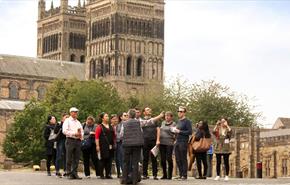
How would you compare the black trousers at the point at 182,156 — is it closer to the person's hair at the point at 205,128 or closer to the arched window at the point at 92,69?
the person's hair at the point at 205,128

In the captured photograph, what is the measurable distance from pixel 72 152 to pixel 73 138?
48 centimetres

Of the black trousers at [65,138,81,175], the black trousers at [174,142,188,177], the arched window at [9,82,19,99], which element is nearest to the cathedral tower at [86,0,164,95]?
the arched window at [9,82,19,99]

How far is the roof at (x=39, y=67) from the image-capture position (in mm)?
146500

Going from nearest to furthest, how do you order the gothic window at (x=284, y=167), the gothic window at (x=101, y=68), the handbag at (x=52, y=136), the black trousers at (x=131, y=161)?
the black trousers at (x=131, y=161), the handbag at (x=52, y=136), the gothic window at (x=284, y=167), the gothic window at (x=101, y=68)

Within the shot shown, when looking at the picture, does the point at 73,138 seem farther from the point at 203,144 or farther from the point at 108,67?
the point at 108,67

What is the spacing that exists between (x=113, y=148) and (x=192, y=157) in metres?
2.79

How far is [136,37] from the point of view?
148375mm

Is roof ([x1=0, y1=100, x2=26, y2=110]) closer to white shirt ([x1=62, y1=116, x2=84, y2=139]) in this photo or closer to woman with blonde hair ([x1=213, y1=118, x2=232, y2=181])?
woman with blonde hair ([x1=213, y1=118, x2=232, y2=181])

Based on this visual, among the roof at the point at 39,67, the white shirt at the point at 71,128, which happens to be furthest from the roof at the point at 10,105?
the white shirt at the point at 71,128

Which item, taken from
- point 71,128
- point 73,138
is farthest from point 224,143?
point 71,128

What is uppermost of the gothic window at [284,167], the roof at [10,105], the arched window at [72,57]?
the arched window at [72,57]

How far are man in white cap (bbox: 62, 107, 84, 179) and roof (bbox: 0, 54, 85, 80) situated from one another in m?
114

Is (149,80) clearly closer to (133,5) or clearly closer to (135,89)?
(135,89)

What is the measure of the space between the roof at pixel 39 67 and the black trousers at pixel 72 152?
114m
